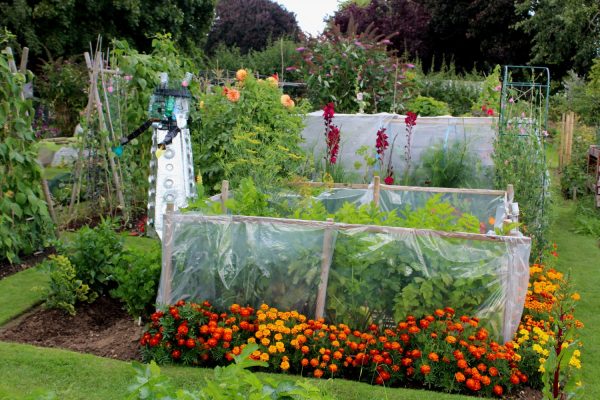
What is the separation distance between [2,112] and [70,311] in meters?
2.04

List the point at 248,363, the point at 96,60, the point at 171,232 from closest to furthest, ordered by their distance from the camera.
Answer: the point at 248,363 < the point at 171,232 < the point at 96,60

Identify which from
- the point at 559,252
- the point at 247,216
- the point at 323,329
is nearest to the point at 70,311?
the point at 247,216

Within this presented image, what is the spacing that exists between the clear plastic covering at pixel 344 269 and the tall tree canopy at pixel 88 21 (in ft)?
48.8

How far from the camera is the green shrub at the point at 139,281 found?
15.6 feet

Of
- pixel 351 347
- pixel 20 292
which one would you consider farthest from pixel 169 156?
pixel 351 347

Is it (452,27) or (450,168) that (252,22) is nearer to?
(452,27)

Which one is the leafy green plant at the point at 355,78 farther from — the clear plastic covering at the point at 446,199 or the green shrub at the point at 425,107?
the clear plastic covering at the point at 446,199

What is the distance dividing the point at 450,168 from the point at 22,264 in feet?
16.5

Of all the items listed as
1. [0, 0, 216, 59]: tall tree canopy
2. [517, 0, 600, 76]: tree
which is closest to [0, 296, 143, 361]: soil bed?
[0, 0, 216, 59]: tall tree canopy

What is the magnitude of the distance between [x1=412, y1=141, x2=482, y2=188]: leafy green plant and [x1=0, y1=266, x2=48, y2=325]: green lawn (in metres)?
4.73

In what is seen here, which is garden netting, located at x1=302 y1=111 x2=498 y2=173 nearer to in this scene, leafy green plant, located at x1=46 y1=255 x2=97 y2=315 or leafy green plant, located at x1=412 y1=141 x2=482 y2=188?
leafy green plant, located at x1=412 y1=141 x2=482 y2=188

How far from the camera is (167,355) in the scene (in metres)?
4.17

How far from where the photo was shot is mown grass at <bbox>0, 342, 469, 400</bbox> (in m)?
3.72

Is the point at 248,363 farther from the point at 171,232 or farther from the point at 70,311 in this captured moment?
the point at 70,311
